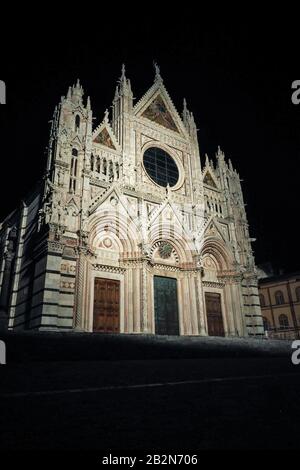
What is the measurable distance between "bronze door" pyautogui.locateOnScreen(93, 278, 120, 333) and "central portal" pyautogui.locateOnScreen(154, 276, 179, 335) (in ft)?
8.35

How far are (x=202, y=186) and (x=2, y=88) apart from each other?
15.4m

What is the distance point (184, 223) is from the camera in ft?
61.4

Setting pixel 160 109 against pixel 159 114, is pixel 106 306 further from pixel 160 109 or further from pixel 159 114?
pixel 160 109

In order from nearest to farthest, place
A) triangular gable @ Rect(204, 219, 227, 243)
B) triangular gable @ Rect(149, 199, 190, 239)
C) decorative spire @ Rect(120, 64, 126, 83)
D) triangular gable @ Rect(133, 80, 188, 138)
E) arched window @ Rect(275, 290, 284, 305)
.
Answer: triangular gable @ Rect(149, 199, 190, 239)
triangular gable @ Rect(204, 219, 227, 243)
decorative spire @ Rect(120, 64, 126, 83)
triangular gable @ Rect(133, 80, 188, 138)
arched window @ Rect(275, 290, 284, 305)

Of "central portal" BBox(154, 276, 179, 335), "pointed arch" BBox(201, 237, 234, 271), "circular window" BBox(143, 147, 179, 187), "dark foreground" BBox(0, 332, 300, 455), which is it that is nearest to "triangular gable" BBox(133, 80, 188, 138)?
"circular window" BBox(143, 147, 179, 187)

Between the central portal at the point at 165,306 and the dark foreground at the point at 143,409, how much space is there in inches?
402

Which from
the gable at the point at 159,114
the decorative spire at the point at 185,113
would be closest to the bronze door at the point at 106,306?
the gable at the point at 159,114

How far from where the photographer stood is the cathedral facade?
13.6m

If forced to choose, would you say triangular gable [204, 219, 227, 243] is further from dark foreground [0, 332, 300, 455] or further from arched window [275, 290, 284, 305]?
arched window [275, 290, 284, 305]

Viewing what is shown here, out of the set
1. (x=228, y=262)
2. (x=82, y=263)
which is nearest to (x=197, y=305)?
(x=228, y=262)

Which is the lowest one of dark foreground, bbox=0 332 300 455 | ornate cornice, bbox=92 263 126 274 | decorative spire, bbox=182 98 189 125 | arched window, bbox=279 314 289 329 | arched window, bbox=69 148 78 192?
dark foreground, bbox=0 332 300 455

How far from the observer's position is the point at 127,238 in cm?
1630

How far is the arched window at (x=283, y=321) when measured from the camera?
3638 cm

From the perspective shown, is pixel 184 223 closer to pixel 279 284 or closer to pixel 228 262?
pixel 228 262
